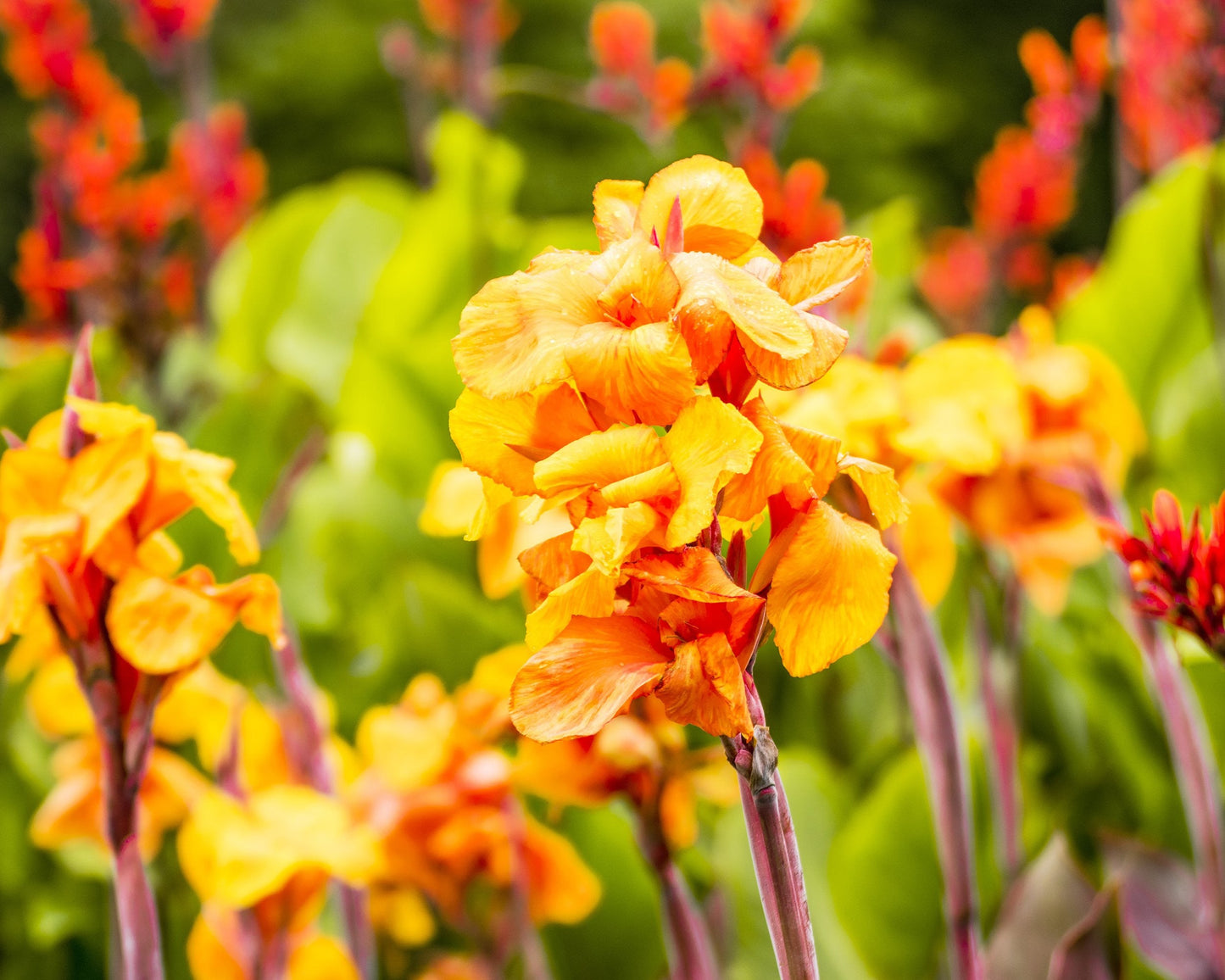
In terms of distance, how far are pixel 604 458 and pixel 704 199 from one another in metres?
Result: 0.10

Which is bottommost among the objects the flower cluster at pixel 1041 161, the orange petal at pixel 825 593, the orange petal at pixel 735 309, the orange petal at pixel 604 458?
the orange petal at pixel 825 593

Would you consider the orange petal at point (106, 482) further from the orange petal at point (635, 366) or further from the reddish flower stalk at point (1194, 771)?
the reddish flower stalk at point (1194, 771)

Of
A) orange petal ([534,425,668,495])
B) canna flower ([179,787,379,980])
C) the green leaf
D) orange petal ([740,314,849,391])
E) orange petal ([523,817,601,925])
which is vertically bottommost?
the green leaf

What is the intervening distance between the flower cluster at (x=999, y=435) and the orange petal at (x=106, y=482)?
323 millimetres

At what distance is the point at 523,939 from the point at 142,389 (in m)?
0.88

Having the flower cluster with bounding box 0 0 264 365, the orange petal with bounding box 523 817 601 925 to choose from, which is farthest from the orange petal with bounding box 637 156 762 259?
the flower cluster with bounding box 0 0 264 365

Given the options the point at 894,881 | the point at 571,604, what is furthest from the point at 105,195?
the point at 571,604

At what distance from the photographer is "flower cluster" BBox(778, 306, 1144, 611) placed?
26.1 inches

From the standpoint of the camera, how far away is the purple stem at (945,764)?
57 centimetres

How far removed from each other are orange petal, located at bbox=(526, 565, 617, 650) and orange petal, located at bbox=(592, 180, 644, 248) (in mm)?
114

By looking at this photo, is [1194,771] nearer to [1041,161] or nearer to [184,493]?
[184,493]

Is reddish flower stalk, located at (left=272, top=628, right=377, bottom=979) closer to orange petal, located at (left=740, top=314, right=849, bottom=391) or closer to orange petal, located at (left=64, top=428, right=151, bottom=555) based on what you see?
orange petal, located at (left=64, top=428, right=151, bottom=555)

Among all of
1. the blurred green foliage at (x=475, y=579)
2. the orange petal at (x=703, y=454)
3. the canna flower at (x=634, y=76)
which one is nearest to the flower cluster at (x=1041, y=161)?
the blurred green foliage at (x=475, y=579)

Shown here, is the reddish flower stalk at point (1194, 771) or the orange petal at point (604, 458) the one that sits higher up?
the orange petal at point (604, 458)
